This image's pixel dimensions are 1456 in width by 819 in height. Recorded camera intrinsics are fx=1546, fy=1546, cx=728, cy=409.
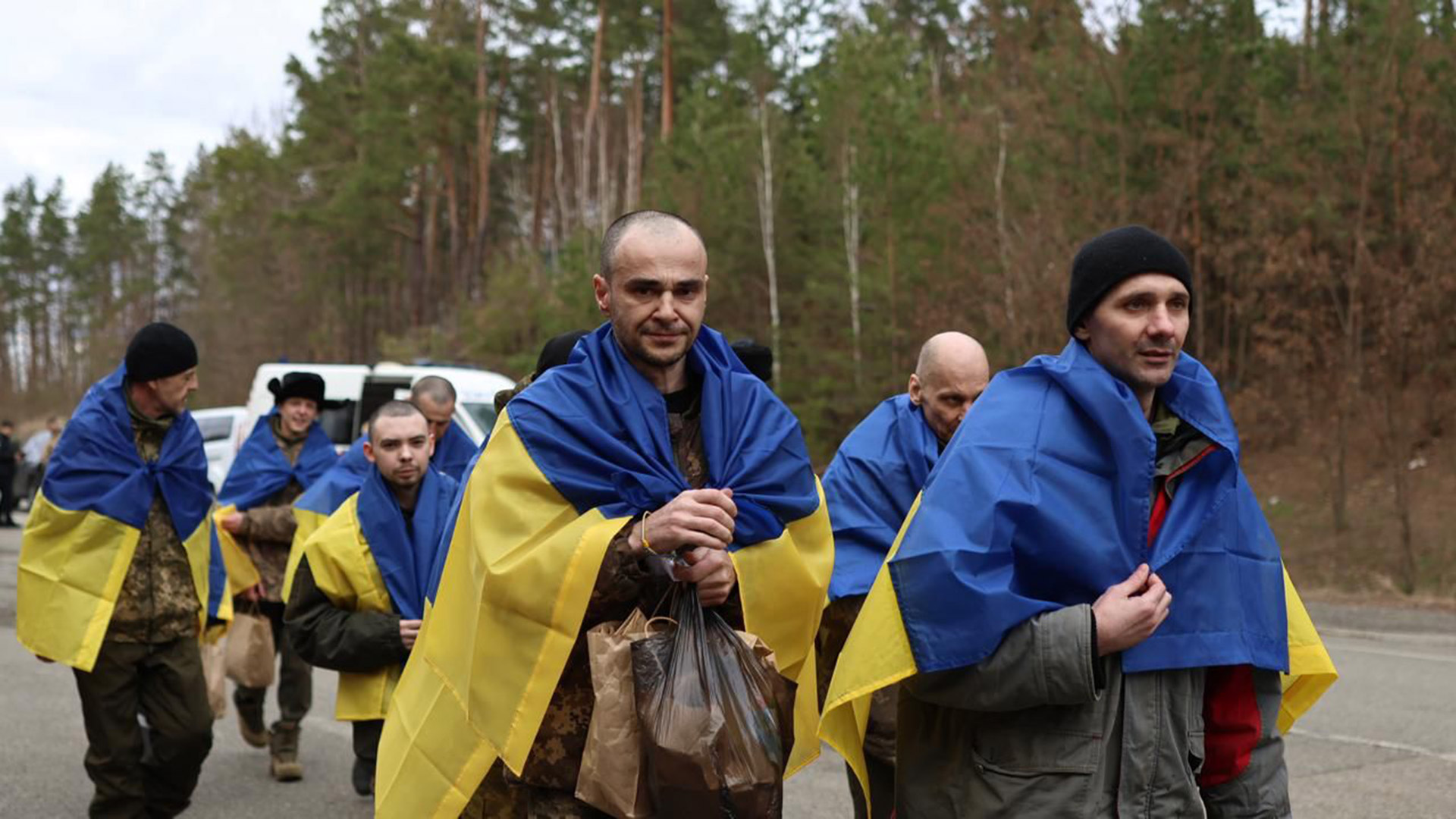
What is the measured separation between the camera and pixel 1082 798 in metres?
3.00

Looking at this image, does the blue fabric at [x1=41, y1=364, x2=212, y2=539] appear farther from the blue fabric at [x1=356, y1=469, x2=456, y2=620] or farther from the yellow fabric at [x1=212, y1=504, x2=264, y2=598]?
the yellow fabric at [x1=212, y1=504, x2=264, y2=598]

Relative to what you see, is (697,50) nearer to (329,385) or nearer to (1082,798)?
(329,385)

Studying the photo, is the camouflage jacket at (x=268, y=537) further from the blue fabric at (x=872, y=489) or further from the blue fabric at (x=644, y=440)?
the blue fabric at (x=644, y=440)

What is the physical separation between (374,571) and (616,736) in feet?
10.3

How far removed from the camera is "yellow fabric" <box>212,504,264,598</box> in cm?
881

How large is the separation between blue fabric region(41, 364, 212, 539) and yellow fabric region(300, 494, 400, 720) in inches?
40.4

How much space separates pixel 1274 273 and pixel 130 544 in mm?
16323

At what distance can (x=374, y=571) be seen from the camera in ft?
20.0

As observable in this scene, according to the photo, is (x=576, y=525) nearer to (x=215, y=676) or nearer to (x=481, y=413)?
(x=215, y=676)

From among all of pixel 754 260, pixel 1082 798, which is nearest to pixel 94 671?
A: pixel 1082 798

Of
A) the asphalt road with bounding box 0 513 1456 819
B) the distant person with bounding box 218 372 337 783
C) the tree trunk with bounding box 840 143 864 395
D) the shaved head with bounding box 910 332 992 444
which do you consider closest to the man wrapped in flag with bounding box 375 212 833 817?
the shaved head with bounding box 910 332 992 444

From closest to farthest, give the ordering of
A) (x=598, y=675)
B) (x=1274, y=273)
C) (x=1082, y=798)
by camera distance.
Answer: (x=1082, y=798), (x=598, y=675), (x=1274, y=273)

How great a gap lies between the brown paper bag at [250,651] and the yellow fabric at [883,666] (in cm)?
563

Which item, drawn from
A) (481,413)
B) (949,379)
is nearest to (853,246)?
(481,413)
